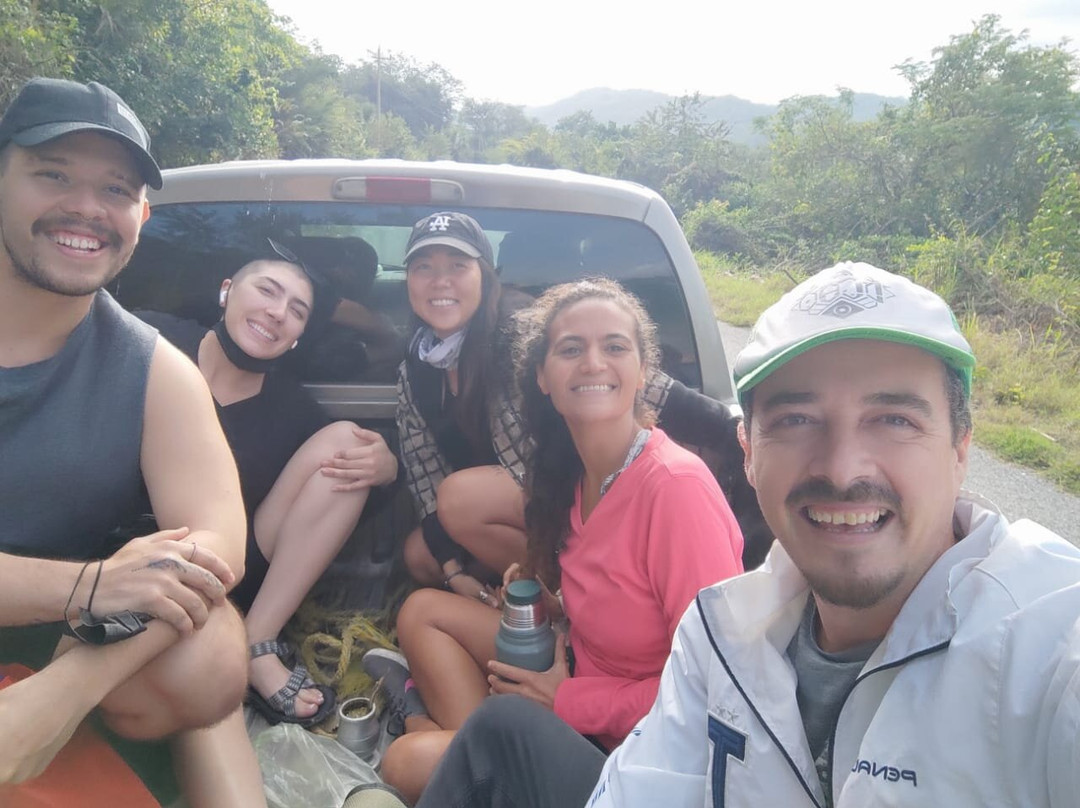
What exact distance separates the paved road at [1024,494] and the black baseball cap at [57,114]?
13.5ft

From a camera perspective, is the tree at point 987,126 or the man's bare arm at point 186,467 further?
the tree at point 987,126

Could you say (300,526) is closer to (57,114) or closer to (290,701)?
(290,701)

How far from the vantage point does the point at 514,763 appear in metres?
1.67

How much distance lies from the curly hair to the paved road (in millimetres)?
3223

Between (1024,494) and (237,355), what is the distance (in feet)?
16.7

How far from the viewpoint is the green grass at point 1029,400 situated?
19.5 ft

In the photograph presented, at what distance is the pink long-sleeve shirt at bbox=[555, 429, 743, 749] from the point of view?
69.9 inches

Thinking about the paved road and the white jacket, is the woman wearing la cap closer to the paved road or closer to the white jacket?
the white jacket

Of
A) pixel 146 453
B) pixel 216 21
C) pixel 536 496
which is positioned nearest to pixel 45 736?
pixel 146 453

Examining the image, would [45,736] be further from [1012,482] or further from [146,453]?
[1012,482]

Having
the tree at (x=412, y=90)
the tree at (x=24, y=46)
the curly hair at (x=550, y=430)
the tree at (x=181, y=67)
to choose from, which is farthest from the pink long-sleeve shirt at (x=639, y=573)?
the tree at (x=412, y=90)

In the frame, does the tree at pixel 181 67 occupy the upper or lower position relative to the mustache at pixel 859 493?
upper

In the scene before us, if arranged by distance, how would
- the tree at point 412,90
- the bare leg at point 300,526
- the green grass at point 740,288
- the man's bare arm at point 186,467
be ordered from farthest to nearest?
the tree at point 412,90 → the green grass at point 740,288 → the bare leg at point 300,526 → the man's bare arm at point 186,467

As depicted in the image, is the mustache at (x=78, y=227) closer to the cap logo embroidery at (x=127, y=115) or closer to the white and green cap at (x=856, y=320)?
the cap logo embroidery at (x=127, y=115)
